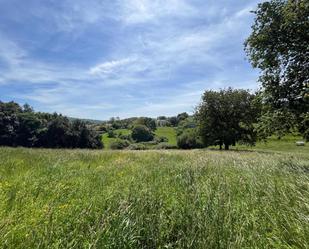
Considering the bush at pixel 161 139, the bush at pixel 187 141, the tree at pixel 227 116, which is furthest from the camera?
the bush at pixel 161 139

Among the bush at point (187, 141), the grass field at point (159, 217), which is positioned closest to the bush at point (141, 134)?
the bush at point (187, 141)

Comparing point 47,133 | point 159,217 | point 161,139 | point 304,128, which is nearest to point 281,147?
point 304,128

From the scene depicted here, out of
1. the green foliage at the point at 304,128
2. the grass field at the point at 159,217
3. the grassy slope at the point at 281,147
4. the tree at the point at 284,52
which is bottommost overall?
the grassy slope at the point at 281,147

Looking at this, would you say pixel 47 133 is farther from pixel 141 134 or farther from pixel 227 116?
pixel 141 134

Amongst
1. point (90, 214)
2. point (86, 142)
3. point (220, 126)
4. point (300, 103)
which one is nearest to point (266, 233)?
point (90, 214)

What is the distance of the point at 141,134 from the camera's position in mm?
93188

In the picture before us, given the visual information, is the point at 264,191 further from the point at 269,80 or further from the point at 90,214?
the point at 269,80

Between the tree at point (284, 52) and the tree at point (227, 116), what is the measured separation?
1978cm

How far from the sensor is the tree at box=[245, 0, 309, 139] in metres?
13.7

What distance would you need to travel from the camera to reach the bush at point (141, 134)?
9100 cm

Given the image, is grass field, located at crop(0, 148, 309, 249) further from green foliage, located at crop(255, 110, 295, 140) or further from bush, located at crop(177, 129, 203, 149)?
bush, located at crop(177, 129, 203, 149)

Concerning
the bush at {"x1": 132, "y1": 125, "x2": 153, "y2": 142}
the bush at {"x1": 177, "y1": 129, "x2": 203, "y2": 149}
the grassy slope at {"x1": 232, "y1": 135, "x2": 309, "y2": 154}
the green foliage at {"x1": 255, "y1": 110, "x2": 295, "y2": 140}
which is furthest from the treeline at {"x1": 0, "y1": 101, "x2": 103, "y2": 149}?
the green foliage at {"x1": 255, "y1": 110, "x2": 295, "y2": 140}

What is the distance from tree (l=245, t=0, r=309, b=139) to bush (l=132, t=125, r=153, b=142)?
248 feet

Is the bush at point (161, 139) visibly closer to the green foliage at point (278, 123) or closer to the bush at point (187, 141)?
the bush at point (187, 141)
